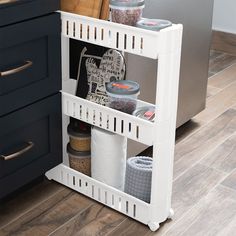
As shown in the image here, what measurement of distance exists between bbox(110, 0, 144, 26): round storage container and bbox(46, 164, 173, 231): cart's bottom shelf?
58cm

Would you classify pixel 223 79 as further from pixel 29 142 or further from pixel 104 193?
pixel 29 142

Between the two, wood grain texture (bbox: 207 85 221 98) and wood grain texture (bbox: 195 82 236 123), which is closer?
wood grain texture (bbox: 195 82 236 123)

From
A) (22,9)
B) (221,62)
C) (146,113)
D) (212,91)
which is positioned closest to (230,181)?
(146,113)

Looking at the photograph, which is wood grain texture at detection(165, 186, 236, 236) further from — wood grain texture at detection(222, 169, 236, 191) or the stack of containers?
the stack of containers

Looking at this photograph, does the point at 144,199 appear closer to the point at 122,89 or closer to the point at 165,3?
the point at 122,89

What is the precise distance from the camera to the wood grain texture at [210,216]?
1761 millimetres

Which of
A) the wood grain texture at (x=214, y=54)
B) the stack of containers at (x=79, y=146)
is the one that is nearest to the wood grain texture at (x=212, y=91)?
the wood grain texture at (x=214, y=54)

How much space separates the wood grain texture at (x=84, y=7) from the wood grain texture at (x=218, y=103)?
1.06m

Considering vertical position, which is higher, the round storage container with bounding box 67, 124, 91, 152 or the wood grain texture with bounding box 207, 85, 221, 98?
the round storage container with bounding box 67, 124, 91, 152

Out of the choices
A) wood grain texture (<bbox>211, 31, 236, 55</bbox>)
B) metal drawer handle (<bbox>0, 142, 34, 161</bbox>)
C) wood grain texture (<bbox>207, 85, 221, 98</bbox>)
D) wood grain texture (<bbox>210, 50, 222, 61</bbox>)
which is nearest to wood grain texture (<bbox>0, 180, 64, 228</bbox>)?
metal drawer handle (<bbox>0, 142, 34, 161</bbox>)

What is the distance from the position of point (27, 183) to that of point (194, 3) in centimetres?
102

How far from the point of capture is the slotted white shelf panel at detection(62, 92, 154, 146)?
164cm

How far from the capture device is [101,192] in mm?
1858

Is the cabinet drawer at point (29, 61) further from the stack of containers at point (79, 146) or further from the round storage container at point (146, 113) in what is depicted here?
the round storage container at point (146, 113)
